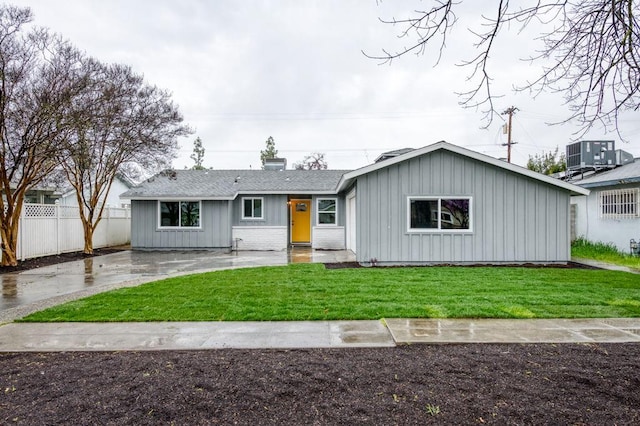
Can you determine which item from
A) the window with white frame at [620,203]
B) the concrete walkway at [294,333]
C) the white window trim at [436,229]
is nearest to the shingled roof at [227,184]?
the white window trim at [436,229]

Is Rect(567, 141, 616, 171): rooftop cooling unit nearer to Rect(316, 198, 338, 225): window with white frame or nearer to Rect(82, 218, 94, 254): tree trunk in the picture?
Rect(316, 198, 338, 225): window with white frame

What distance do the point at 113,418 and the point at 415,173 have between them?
10054 mm

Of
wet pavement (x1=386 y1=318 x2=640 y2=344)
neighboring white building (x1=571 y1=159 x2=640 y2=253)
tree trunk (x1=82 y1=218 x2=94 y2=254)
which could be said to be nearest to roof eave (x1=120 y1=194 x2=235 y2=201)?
tree trunk (x1=82 y1=218 x2=94 y2=254)

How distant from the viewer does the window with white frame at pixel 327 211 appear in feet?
57.8

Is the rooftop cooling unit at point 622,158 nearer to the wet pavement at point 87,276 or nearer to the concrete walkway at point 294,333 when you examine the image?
the wet pavement at point 87,276

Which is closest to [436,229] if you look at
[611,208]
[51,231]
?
[611,208]

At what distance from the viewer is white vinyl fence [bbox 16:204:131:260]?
1239 cm

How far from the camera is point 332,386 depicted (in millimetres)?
3336

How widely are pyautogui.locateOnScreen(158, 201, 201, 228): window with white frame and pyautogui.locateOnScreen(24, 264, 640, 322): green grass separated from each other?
26.1 feet

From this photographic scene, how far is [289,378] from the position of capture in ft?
11.5

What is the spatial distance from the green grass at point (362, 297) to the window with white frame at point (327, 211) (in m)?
7.91

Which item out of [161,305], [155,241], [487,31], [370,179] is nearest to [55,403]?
[161,305]

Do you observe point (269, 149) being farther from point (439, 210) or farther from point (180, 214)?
point (439, 210)

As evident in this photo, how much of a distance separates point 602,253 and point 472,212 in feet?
20.1
